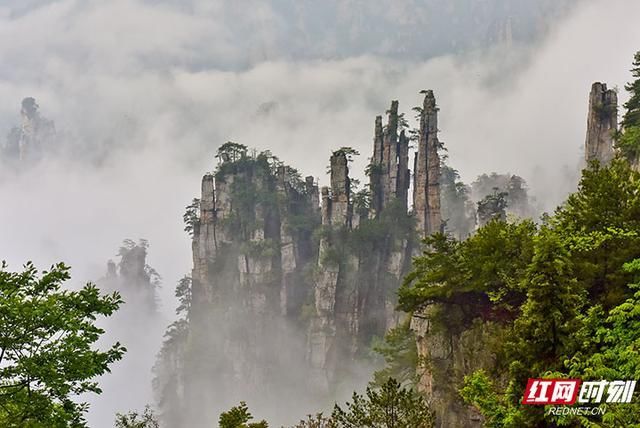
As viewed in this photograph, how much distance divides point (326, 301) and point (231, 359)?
17583 millimetres

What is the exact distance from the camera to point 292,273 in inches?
2913

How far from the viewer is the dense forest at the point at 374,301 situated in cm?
1293

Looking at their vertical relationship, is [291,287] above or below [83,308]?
above

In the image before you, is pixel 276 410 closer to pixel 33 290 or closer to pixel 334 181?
pixel 334 181

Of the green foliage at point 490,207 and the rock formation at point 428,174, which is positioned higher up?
the rock formation at point 428,174

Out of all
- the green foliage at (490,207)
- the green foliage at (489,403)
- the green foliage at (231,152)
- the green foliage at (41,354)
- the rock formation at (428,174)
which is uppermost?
the green foliage at (231,152)

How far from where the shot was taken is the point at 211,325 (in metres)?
76.5

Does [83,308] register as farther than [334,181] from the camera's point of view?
No

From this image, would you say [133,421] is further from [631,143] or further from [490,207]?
[490,207]

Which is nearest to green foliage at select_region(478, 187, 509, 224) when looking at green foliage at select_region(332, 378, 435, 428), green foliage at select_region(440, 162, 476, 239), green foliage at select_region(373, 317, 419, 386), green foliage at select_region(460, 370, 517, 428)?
green foliage at select_region(440, 162, 476, 239)

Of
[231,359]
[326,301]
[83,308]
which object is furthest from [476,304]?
[231,359]

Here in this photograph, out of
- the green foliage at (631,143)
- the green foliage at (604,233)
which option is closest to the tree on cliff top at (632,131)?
the green foliage at (631,143)

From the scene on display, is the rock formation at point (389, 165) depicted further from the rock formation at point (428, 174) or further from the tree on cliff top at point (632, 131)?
the tree on cliff top at point (632, 131)

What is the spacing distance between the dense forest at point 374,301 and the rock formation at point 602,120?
0.91ft
